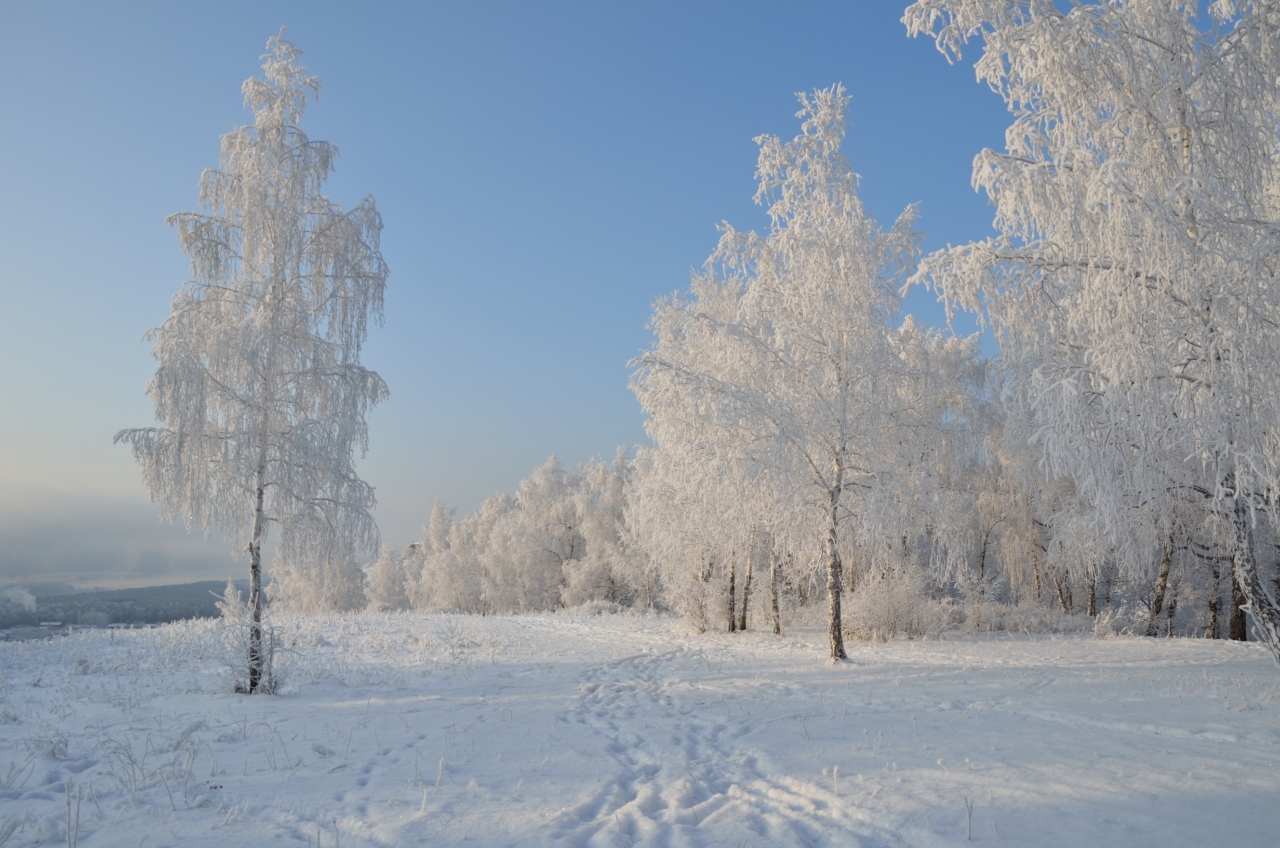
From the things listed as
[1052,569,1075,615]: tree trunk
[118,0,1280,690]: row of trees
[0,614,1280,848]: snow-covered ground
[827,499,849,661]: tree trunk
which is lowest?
[1052,569,1075,615]: tree trunk

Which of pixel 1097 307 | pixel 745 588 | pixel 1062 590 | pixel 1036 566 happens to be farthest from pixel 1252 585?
pixel 1062 590

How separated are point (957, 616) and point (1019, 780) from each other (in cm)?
1604

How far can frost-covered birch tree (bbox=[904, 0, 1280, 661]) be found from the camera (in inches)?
242

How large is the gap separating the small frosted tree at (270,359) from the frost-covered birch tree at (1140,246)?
886cm

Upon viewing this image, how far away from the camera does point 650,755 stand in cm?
557

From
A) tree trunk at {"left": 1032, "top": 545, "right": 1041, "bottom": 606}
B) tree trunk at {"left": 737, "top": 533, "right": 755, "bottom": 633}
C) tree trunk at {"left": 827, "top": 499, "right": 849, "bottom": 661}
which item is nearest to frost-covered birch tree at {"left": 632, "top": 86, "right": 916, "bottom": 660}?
tree trunk at {"left": 827, "top": 499, "right": 849, "bottom": 661}

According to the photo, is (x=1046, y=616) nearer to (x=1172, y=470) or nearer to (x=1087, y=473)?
(x=1172, y=470)

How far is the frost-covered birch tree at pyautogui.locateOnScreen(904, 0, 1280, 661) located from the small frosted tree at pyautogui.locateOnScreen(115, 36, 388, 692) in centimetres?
886

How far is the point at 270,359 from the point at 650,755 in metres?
7.93

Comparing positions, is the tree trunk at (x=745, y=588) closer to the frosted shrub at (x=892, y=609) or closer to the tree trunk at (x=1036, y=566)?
the frosted shrub at (x=892, y=609)

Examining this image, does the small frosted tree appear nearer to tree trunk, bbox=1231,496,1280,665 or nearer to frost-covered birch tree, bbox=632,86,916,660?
frost-covered birch tree, bbox=632,86,916,660

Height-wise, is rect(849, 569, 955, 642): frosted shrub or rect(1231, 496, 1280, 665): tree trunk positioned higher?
rect(1231, 496, 1280, 665): tree trunk

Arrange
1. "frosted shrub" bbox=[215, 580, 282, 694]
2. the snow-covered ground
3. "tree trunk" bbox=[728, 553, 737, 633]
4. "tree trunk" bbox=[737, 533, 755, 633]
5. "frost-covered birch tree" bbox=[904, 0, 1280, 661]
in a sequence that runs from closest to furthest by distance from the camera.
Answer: the snow-covered ground → "frost-covered birch tree" bbox=[904, 0, 1280, 661] → "frosted shrub" bbox=[215, 580, 282, 694] → "tree trunk" bbox=[737, 533, 755, 633] → "tree trunk" bbox=[728, 553, 737, 633]

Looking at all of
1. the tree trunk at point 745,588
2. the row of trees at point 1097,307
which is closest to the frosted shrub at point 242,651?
the row of trees at point 1097,307
